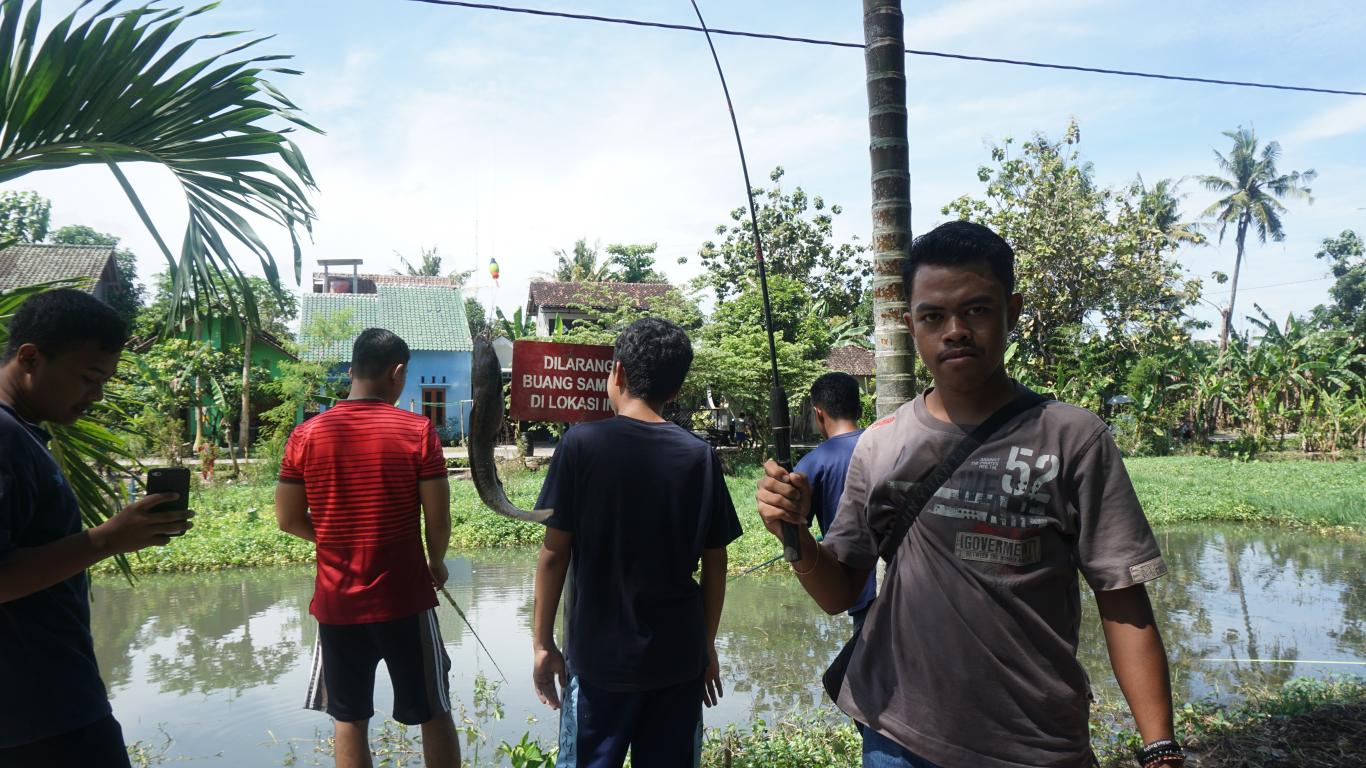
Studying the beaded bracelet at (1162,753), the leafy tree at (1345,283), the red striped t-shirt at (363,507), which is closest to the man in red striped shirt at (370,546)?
the red striped t-shirt at (363,507)

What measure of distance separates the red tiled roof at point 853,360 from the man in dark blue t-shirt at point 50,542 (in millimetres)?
21510

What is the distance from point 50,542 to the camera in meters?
1.73

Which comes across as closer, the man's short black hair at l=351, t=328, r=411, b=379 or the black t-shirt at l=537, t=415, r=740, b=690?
the black t-shirt at l=537, t=415, r=740, b=690

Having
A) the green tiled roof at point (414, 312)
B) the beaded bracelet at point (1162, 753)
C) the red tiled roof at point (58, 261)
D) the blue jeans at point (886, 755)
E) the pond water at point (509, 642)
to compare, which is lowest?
the pond water at point (509, 642)

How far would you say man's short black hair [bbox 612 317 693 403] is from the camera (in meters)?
→ 2.39

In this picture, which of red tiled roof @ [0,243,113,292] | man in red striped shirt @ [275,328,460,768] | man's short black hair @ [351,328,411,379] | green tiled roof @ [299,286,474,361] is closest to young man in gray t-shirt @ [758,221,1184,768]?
man in red striped shirt @ [275,328,460,768]

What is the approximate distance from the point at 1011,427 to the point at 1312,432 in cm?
2050

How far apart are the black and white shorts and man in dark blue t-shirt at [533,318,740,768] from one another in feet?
2.26

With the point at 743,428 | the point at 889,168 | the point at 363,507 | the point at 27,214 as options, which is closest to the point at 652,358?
the point at 363,507

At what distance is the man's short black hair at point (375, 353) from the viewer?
113 inches

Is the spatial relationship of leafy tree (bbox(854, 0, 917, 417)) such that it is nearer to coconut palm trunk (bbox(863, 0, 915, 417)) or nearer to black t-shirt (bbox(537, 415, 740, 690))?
coconut palm trunk (bbox(863, 0, 915, 417))

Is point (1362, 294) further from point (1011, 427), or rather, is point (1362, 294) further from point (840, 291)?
point (1011, 427)

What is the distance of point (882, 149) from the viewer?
3.05 metres

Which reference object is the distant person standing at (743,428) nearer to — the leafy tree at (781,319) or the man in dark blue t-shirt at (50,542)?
the leafy tree at (781,319)
